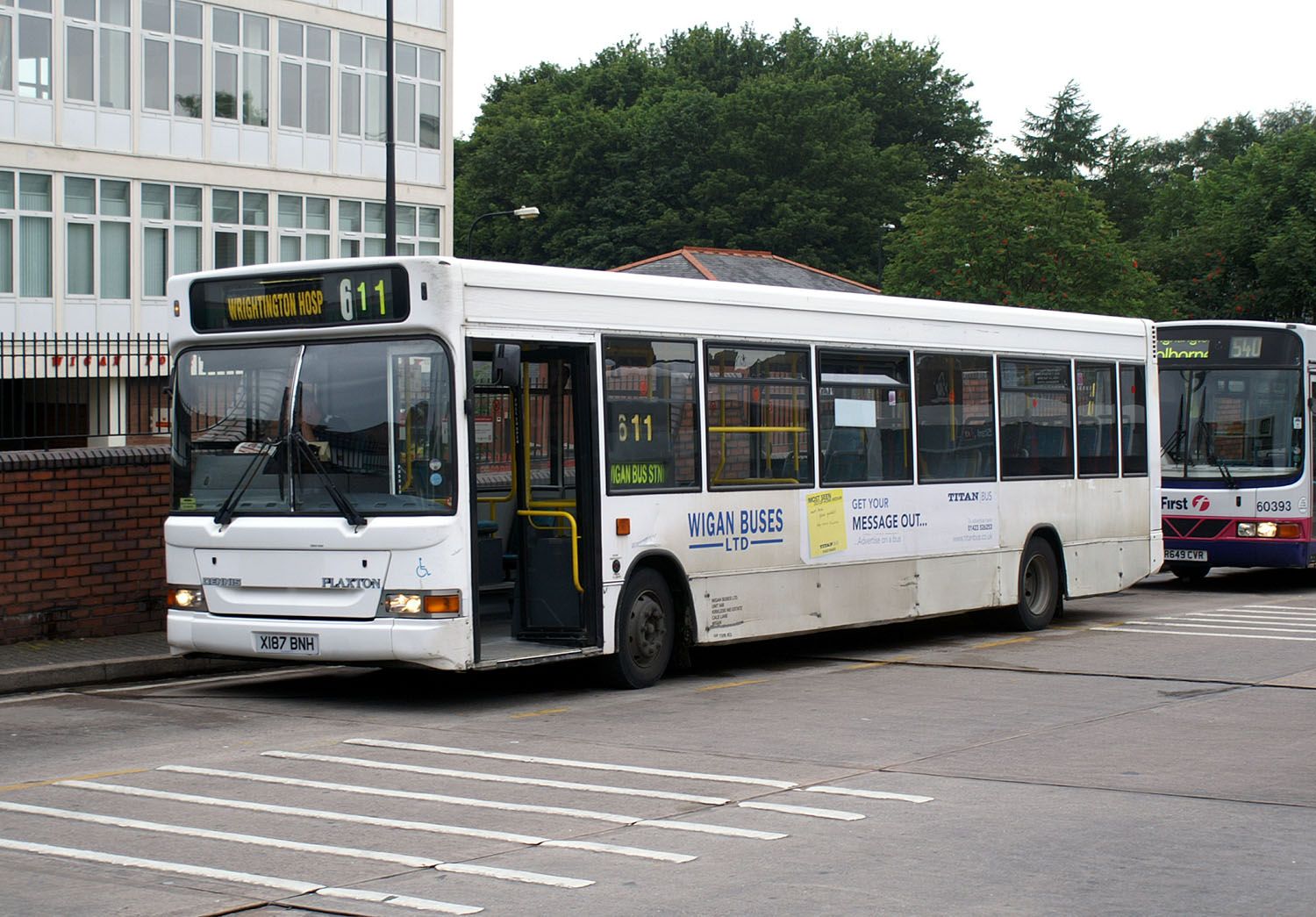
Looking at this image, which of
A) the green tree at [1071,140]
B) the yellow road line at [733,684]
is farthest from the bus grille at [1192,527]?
the green tree at [1071,140]

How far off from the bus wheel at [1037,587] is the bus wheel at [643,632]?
207 inches

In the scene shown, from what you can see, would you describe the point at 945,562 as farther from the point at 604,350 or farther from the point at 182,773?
the point at 182,773

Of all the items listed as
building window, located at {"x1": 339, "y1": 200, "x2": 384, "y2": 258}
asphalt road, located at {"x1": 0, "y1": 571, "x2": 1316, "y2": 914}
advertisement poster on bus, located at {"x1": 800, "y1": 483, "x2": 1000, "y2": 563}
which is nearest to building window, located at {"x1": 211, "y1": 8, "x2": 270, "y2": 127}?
building window, located at {"x1": 339, "y1": 200, "x2": 384, "y2": 258}

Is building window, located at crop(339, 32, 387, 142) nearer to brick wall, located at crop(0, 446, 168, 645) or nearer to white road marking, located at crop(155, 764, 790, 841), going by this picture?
brick wall, located at crop(0, 446, 168, 645)

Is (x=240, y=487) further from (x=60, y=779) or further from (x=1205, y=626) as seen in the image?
(x=1205, y=626)

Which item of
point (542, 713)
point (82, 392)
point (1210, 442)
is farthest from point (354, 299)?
point (1210, 442)

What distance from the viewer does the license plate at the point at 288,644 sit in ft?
37.3

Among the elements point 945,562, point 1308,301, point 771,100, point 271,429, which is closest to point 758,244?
point 771,100

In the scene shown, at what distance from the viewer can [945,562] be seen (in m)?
15.9

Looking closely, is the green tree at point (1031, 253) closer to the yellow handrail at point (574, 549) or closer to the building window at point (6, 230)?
the building window at point (6, 230)

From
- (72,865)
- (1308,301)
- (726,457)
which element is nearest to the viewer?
(72,865)

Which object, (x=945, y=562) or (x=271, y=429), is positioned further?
(x=945, y=562)

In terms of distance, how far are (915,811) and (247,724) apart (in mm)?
4562

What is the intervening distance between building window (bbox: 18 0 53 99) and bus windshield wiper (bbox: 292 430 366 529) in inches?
1089
